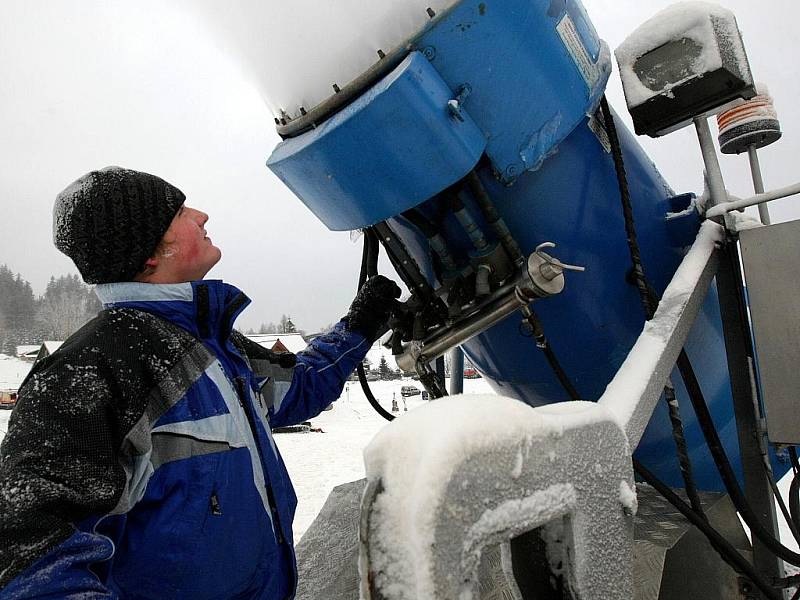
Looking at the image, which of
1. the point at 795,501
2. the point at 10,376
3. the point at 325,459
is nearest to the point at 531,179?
the point at 795,501

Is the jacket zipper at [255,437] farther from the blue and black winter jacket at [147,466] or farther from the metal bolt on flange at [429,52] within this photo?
the metal bolt on flange at [429,52]

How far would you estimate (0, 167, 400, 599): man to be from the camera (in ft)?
3.31

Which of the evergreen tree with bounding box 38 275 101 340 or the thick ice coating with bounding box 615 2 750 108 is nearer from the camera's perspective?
the thick ice coating with bounding box 615 2 750 108

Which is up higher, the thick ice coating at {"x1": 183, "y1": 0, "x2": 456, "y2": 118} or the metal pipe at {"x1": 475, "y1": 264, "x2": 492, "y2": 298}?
the thick ice coating at {"x1": 183, "y1": 0, "x2": 456, "y2": 118}

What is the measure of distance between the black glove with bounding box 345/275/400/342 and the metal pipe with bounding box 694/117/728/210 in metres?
1.09

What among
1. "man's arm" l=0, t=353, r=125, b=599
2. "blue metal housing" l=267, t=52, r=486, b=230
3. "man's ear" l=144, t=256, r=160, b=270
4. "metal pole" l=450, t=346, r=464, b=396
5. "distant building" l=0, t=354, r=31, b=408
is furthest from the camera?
"distant building" l=0, t=354, r=31, b=408

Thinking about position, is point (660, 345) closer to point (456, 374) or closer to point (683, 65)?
point (683, 65)

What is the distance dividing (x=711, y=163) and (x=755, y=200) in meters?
0.26

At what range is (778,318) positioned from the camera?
1373 mm

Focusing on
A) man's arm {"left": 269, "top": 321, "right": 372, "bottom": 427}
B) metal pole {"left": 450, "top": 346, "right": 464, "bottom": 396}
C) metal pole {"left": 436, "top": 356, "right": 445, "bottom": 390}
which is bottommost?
metal pole {"left": 450, "top": 346, "right": 464, "bottom": 396}

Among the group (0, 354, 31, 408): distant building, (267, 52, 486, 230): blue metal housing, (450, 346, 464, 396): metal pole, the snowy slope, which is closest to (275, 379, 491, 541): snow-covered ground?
(450, 346, 464, 396): metal pole

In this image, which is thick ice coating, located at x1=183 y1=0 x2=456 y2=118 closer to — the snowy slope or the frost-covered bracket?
the frost-covered bracket

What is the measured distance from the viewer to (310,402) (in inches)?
77.4

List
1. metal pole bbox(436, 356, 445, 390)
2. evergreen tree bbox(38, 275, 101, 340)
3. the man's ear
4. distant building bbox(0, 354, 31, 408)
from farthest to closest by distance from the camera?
evergreen tree bbox(38, 275, 101, 340) → distant building bbox(0, 354, 31, 408) → metal pole bbox(436, 356, 445, 390) → the man's ear
